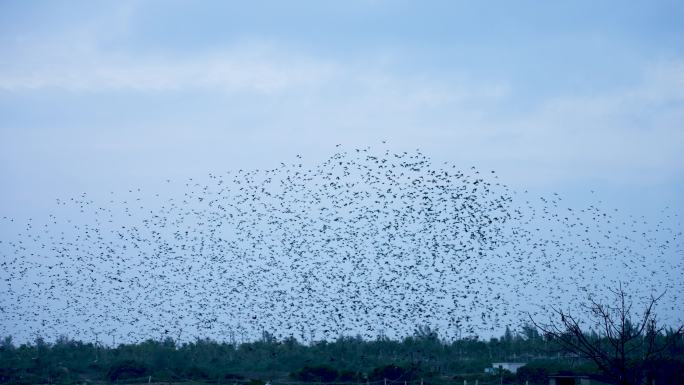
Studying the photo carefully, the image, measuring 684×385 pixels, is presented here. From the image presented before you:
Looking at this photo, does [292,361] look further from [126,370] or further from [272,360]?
[126,370]

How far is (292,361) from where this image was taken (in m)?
70.8

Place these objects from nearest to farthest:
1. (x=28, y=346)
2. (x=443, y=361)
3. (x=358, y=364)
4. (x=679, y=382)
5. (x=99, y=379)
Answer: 1. (x=679, y=382)
2. (x=99, y=379)
3. (x=358, y=364)
4. (x=443, y=361)
5. (x=28, y=346)

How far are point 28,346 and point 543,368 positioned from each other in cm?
5356

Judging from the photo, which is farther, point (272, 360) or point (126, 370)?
point (272, 360)

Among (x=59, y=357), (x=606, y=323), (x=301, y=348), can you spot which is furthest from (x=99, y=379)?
(x=606, y=323)

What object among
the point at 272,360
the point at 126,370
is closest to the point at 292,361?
the point at 272,360

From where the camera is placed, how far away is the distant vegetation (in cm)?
5519

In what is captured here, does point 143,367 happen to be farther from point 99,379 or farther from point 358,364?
point 358,364

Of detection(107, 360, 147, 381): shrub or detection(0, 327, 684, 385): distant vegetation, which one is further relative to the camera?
detection(107, 360, 147, 381): shrub

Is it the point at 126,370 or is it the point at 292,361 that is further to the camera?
the point at 292,361

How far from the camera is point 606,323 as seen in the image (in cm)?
1816

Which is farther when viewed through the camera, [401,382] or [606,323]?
[401,382]

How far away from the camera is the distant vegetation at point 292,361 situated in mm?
55188

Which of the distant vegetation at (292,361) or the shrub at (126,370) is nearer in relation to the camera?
the distant vegetation at (292,361)
